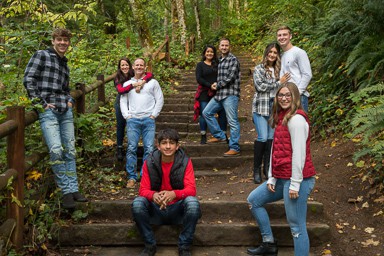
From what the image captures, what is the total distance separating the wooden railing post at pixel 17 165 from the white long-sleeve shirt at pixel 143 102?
82.7 inches

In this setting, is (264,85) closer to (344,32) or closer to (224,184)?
(224,184)

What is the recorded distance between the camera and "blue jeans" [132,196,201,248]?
434 cm

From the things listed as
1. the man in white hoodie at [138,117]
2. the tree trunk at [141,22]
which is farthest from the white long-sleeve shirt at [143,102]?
the tree trunk at [141,22]

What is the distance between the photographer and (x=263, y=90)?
18.4 feet

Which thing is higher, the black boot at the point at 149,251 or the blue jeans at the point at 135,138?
the blue jeans at the point at 135,138

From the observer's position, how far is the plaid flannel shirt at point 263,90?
220 inches

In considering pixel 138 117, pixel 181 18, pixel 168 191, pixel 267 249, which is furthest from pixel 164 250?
pixel 181 18

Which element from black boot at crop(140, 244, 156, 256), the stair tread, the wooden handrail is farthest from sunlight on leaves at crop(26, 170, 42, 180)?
black boot at crop(140, 244, 156, 256)

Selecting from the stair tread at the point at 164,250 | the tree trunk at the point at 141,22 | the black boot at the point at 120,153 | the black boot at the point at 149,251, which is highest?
the tree trunk at the point at 141,22

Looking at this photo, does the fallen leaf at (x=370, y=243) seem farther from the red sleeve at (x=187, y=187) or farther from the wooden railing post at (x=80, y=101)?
the wooden railing post at (x=80, y=101)

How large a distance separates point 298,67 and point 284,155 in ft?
6.20

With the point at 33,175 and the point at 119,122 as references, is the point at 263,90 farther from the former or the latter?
the point at 33,175

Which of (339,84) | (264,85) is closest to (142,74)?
(264,85)

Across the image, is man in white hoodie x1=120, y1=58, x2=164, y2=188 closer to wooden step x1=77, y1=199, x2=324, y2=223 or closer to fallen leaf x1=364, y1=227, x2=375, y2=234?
wooden step x1=77, y1=199, x2=324, y2=223
